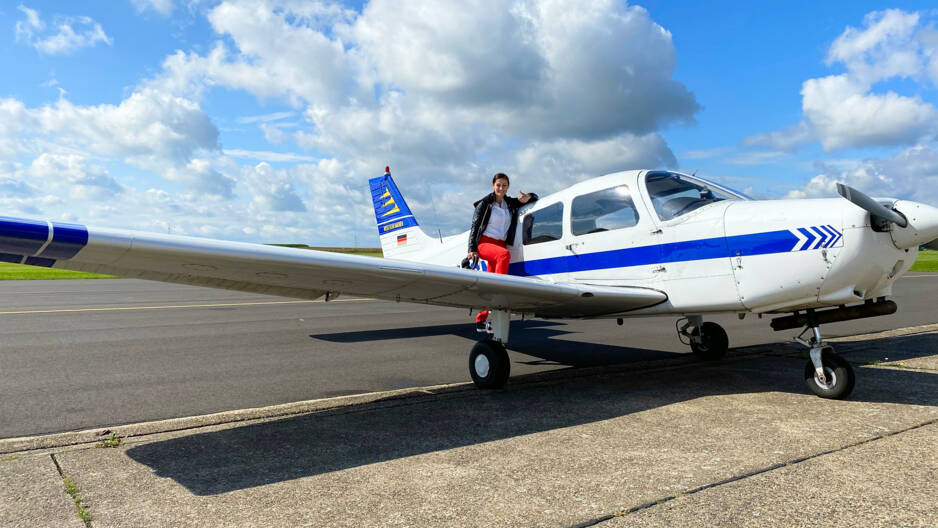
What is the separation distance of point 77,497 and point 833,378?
209 inches

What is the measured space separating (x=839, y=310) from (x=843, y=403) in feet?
2.48

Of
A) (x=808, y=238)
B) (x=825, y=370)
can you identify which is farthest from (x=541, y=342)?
(x=808, y=238)

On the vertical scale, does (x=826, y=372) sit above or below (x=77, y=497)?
above

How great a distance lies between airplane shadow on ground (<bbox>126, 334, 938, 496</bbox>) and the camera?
334cm

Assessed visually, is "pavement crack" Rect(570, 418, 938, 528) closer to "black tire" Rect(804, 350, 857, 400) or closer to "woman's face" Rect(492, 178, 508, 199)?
"black tire" Rect(804, 350, 857, 400)

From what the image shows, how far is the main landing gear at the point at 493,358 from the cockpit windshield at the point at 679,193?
180cm

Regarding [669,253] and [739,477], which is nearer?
[739,477]

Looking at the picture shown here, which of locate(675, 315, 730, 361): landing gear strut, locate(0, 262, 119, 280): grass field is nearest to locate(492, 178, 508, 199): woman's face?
locate(675, 315, 730, 361): landing gear strut

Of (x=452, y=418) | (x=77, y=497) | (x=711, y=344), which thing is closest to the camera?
(x=77, y=497)

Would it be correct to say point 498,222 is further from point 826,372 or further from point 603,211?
point 826,372

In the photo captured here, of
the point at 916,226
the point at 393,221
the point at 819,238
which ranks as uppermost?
the point at 393,221

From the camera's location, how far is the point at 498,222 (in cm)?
636

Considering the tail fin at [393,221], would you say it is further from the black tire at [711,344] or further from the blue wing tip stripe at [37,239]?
the blue wing tip stripe at [37,239]

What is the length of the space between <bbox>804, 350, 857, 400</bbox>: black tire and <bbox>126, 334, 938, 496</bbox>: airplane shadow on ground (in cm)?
16
